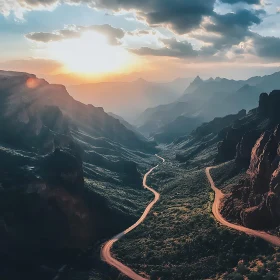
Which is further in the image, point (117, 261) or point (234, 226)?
point (117, 261)

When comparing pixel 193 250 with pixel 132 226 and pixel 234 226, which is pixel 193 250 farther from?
pixel 132 226

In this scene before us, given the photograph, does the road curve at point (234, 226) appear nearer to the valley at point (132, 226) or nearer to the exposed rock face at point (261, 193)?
the valley at point (132, 226)

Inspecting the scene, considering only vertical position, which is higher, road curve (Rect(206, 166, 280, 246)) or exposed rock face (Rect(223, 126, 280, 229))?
exposed rock face (Rect(223, 126, 280, 229))

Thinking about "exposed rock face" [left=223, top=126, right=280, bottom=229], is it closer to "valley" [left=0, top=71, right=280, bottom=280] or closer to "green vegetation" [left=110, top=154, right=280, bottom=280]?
"valley" [left=0, top=71, right=280, bottom=280]

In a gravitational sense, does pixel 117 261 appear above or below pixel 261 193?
below

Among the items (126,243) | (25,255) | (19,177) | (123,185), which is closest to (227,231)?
(126,243)

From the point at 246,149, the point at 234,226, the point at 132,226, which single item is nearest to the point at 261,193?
the point at 234,226

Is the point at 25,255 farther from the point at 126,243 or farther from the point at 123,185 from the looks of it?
the point at 123,185

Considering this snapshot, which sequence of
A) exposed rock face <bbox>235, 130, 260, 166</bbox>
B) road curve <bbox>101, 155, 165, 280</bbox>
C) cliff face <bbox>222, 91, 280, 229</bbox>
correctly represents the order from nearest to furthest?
1. road curve <bbox>101, 155, 165, 280</bbox>
2. cliff face <bbox>222, 91, 280, 229</bbox>
3. exposed rock face <bbox>235, 130, 260, 166</bbox>

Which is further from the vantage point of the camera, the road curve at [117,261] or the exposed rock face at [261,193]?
the exposed rock face at [261,193]

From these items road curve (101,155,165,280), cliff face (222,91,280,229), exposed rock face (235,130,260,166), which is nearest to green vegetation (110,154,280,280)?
road curve (101,155,165,280)

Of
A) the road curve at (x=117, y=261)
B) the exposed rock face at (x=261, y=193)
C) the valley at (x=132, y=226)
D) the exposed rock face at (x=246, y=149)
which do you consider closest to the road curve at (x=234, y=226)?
the valley at (x=132, y=226)
